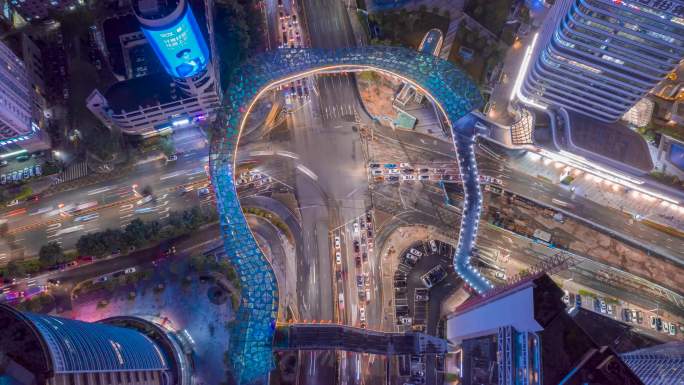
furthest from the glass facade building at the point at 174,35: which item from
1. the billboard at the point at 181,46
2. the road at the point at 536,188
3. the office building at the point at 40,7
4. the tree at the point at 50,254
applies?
the road at the point at 536,188

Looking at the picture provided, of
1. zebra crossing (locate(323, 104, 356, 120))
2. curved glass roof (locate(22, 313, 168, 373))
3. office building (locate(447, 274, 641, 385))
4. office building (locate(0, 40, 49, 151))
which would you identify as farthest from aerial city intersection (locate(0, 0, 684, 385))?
office building (locate(447, 274, 641, 385))

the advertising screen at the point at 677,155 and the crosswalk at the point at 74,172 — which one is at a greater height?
the advertising screen at the point at 677,155

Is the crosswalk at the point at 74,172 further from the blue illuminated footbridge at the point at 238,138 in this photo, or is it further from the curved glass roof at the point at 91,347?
the curved glass roof at the point at 91,347

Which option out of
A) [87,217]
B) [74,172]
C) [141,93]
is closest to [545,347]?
[141,93]

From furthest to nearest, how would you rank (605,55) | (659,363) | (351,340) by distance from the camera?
(351,340), (605,55), (659,363)

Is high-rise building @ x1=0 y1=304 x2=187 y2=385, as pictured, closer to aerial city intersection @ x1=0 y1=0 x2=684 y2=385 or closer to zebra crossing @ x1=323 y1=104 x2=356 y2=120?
aerial city intersection @ x1=0 y1=0 x2=684 y2=385

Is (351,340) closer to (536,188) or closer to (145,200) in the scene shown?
(536,188)
